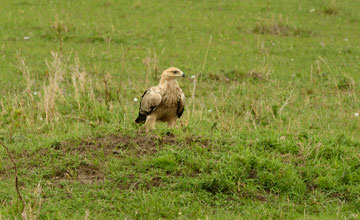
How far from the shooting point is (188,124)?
24.0 feet

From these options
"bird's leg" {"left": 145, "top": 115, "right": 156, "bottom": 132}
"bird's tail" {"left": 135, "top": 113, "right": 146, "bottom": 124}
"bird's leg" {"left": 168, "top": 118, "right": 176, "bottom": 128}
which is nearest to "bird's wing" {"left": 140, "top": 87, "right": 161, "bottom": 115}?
"bird's leg" {"left": 145, "top": 115, "right": 156, "bottom": 132}

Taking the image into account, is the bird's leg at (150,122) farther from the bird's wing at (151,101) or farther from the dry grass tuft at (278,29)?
the dry grass tuft at (278,29)

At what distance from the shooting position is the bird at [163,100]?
22.9ft

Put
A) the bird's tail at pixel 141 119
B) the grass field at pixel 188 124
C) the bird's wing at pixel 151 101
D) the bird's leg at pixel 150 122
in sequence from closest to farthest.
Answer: the grass field at pixel 188 124, the bird's wing at pixel 151 101, the bird's leg at pixel 150 122, the bird's tail at pixel 141 119

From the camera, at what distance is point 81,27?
14.8m

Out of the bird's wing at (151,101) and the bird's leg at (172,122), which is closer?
the bird's wing at (151,101)

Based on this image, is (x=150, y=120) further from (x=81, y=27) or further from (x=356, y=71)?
(x=81, y=27)

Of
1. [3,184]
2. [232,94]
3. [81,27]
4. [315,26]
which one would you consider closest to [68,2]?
[81,27]

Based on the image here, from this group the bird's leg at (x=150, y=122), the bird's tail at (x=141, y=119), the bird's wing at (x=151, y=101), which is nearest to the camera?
the bird's wing at (x=151, y=101)

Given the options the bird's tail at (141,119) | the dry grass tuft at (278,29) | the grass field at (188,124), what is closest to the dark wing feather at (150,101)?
the bird's tail at (141,119)

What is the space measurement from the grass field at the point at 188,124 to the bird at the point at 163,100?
19 cm

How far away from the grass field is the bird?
190mm

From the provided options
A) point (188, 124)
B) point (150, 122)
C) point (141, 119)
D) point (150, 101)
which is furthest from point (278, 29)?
point (150, 101)

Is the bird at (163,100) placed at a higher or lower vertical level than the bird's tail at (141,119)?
higher
